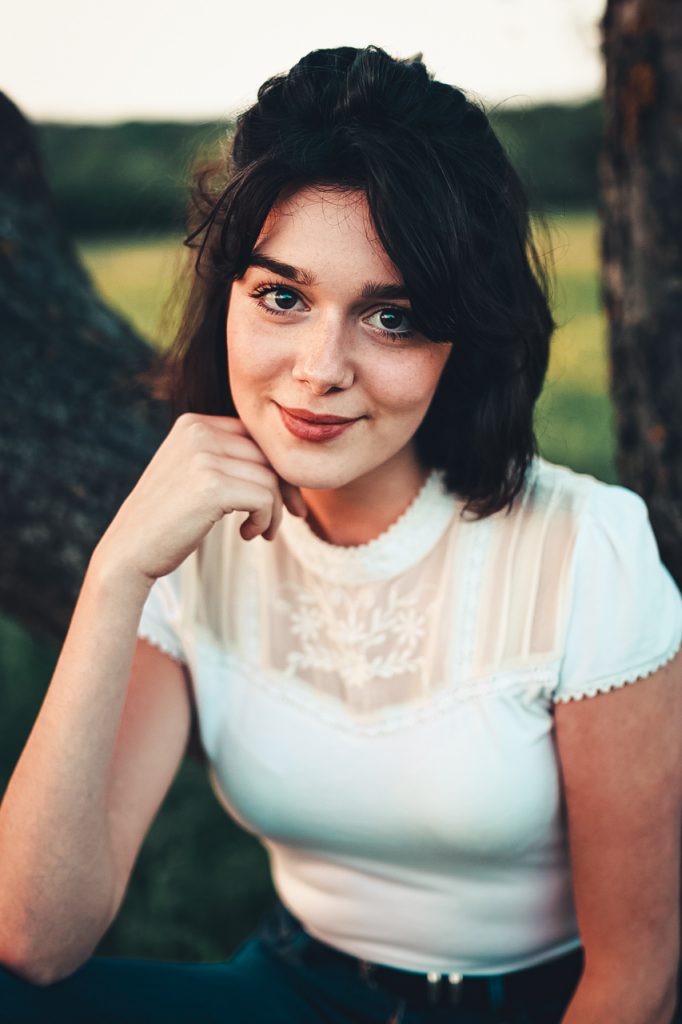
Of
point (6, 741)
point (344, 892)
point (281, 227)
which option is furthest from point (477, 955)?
point (6, 741)

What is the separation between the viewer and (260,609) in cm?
203

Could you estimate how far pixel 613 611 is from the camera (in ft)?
5.60

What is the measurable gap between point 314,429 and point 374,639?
45 centimetres

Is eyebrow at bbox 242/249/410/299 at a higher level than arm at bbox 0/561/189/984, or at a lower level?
higher

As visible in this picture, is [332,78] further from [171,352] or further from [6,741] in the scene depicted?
[6,741]

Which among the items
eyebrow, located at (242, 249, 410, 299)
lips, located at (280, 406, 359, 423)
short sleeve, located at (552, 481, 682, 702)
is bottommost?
short sleeve, located at (552, 481, 682, 702)

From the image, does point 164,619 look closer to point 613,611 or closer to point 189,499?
point 189,499

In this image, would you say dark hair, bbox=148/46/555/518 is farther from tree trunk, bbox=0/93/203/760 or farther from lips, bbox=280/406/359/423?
tree trunk, bbox=0/93/203/760

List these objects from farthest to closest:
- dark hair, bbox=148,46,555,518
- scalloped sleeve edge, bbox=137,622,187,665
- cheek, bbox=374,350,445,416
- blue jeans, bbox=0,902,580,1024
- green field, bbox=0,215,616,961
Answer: green field, bbox=0,215,616,961
scalloped sleeve edge, bbox=137,622,187,665
blue jeans, bbox=0,902,580,1024
cheek, bbox=374,350,445,416
dark hair, bbox=148,46,555,518

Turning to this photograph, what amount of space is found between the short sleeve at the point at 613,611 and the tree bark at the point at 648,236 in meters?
0.51

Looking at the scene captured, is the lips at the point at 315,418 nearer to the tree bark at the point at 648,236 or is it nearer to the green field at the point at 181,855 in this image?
the green field at the point at 181,855

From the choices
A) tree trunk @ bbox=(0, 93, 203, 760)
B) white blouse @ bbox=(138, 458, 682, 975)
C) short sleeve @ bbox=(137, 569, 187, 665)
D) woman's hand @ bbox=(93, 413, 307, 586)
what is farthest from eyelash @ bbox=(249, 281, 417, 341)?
tree trunk @ bbox=(0, 93, 203, 760)

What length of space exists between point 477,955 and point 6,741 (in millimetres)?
2232

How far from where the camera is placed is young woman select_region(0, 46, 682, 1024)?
1611mm
